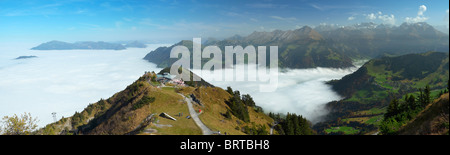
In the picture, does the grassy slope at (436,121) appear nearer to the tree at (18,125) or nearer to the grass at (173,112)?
the grass at (173,112)

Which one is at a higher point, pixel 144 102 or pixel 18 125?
pixel 18 125

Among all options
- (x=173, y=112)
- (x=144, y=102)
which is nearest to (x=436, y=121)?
(x=173, y=112)

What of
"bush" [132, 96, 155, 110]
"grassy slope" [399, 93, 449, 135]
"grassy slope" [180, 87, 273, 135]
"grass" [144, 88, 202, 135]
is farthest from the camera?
"bush" [132, 96, 155, 110]

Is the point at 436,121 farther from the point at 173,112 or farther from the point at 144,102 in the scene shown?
the point at 144,102

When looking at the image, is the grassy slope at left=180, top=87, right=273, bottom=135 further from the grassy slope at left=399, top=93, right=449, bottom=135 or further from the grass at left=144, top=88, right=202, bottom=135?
the grassy slope at left=399, top=93, right=449, bottom=135

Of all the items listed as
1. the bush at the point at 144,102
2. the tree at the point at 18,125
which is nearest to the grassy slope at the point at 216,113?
the bush at the point at 144,102

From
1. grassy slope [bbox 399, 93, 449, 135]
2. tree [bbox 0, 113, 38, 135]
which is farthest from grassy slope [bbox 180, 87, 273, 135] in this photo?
grassy slope [bbox 399, 93, 449, 135]

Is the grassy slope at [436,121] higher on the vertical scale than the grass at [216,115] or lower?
Answer: higher

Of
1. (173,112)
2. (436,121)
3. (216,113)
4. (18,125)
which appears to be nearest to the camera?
(18,125)

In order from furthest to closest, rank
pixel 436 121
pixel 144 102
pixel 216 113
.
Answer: pixel 144 102 < pixel 216 113 < pixel 436 121

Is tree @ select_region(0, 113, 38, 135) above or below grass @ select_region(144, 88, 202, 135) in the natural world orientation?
above

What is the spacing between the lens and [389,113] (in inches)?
3696
